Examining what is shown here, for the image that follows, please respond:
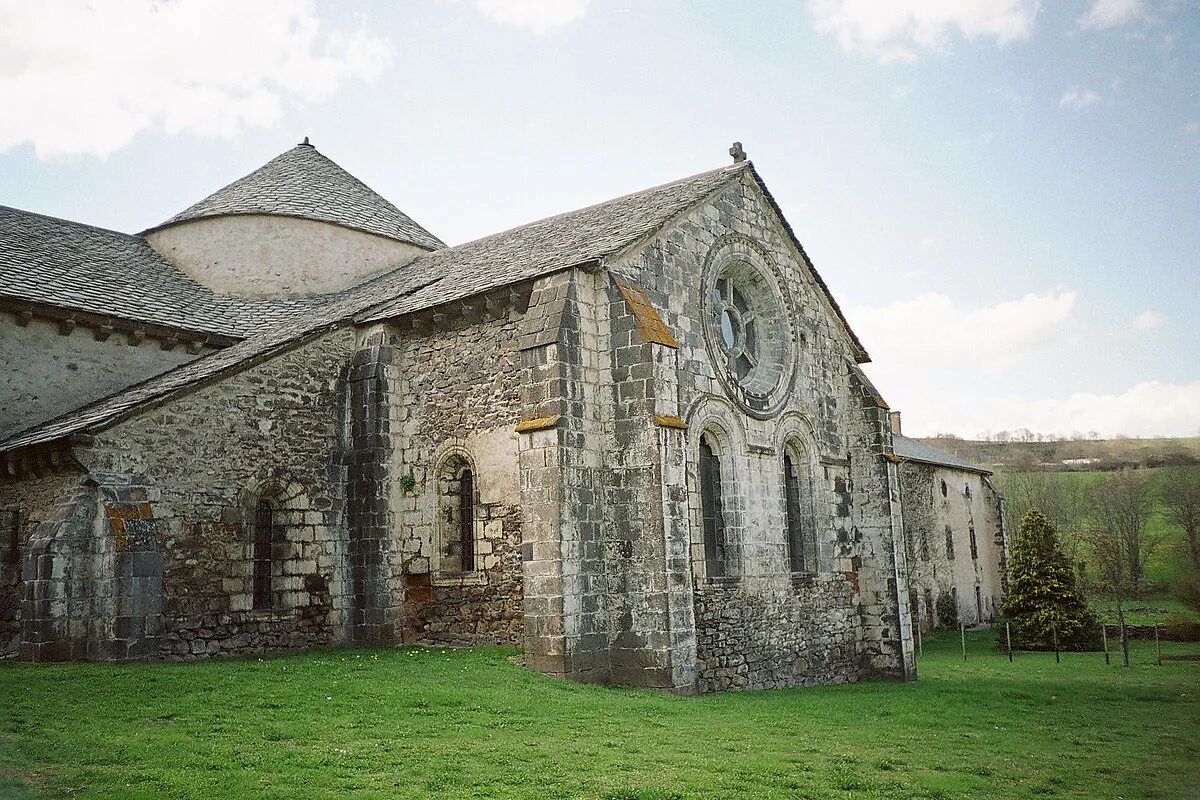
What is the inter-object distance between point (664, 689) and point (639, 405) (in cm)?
421

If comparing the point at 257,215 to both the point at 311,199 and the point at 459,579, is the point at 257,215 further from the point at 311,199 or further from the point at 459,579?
the point at 459,579

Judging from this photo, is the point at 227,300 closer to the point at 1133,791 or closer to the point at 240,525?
the point at 240,525

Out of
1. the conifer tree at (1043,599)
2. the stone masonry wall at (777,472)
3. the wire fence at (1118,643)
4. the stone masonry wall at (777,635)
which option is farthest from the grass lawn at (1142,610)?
the stone masonry wall at (777,635)

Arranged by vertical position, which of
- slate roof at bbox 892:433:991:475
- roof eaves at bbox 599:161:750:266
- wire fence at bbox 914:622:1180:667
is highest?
roof eaves at bbox 599:161:750:266

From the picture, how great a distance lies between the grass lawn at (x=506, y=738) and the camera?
315 inches

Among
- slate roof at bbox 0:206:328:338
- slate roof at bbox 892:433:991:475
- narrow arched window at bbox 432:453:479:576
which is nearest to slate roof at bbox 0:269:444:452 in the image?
slate roof at bbox 0:206:328:338

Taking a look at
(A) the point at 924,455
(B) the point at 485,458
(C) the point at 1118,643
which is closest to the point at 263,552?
(B) the point at 485,458

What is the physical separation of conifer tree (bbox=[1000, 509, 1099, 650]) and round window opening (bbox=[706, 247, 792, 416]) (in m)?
17.3

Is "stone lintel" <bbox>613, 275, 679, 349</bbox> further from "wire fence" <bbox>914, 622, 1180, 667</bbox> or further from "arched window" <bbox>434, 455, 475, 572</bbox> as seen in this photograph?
"wire fence" <bbox>914, 622, 1180, 667</bbox>

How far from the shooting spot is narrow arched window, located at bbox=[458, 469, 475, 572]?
54.1ft

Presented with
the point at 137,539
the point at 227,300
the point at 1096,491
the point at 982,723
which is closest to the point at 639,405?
the point at 982,723

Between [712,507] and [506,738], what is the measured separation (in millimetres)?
7415

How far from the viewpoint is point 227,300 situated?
21.9m

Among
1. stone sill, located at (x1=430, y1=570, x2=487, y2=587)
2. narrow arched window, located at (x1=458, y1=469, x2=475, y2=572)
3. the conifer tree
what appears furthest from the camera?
the conifer tree
